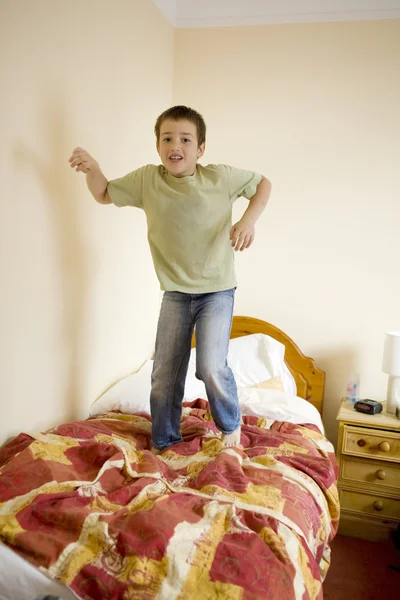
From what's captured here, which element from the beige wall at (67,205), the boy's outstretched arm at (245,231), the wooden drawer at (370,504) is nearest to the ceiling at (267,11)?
the beige wall at (67,205)

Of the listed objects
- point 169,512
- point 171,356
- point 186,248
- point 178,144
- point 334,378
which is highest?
point 178,144

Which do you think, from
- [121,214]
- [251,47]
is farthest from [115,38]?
[251,47]

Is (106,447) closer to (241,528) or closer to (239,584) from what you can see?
(241,528)

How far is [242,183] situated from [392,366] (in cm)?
120

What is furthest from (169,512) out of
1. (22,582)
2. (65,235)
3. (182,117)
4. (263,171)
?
(263,171)

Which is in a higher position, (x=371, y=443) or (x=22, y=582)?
(x=22, y=582)

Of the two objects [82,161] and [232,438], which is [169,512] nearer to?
[232,438]

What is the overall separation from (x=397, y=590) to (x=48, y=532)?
1505 millimetres

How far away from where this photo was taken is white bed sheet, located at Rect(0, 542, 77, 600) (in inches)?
42.8

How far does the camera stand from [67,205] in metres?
1.97

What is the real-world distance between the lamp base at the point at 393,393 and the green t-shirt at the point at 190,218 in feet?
3.65

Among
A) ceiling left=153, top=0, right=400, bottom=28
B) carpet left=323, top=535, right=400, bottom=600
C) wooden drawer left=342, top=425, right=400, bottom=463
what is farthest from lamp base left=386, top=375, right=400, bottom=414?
ceiling left=153, top=0, right=400, bottom=28

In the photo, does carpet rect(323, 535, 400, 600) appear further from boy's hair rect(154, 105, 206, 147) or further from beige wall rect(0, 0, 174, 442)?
boy's hair rect(154, 105, 206, 147)

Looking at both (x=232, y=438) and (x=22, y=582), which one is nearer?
(x=22, y=582)
